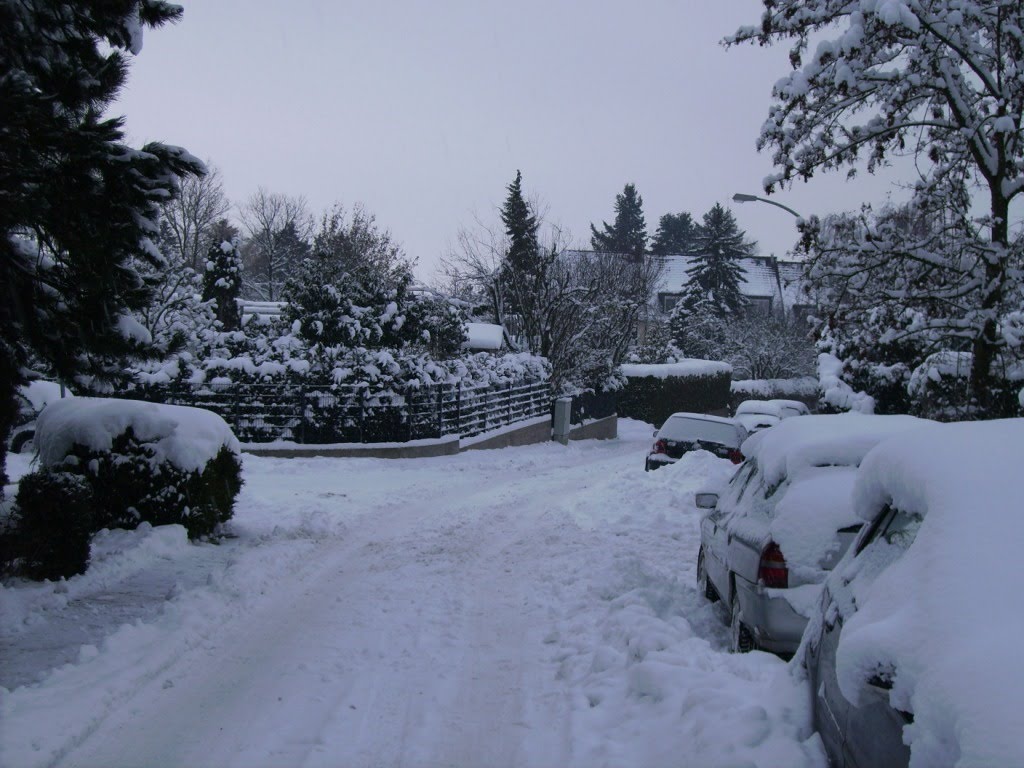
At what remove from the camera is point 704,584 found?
7855mm

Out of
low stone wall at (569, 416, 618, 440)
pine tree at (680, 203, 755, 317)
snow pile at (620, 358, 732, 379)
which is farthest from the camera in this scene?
pine tree at (680, 203, 755, 317)

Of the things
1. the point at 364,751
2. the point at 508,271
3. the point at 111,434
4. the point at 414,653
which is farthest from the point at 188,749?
the point at 508,271

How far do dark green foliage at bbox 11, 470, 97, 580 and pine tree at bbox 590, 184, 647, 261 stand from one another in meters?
68.5

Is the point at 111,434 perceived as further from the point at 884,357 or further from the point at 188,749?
the point at 884,357

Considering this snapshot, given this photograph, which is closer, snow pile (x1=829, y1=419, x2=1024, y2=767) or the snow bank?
snow pile (x1=829, y1=419, x2=1024, y2=767)

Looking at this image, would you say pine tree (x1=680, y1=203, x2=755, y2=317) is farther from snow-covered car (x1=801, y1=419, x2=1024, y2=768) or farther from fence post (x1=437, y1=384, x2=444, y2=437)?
snow-covered car (x1=801, y1=419, x2=1024, y2=768)

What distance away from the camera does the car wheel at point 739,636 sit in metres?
5.82

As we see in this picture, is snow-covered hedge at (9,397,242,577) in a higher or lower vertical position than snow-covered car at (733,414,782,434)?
higher

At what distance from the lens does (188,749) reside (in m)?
4.44

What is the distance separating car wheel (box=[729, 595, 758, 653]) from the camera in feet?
19.1

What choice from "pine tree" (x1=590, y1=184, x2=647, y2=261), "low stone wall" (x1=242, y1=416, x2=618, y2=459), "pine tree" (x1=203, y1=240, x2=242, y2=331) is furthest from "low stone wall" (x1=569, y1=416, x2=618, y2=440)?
"pine tree" (x1=590, y1=184, x2=647, y2=261)

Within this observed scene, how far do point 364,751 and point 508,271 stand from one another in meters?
28.0

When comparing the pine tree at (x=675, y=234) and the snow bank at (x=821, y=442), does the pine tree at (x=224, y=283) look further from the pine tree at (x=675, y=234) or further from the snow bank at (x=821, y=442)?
the pine tree at (x=675, y=234)

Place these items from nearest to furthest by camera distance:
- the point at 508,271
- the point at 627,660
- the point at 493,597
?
the point at 627,660 < the point at 493,597 < the point at 508,271
